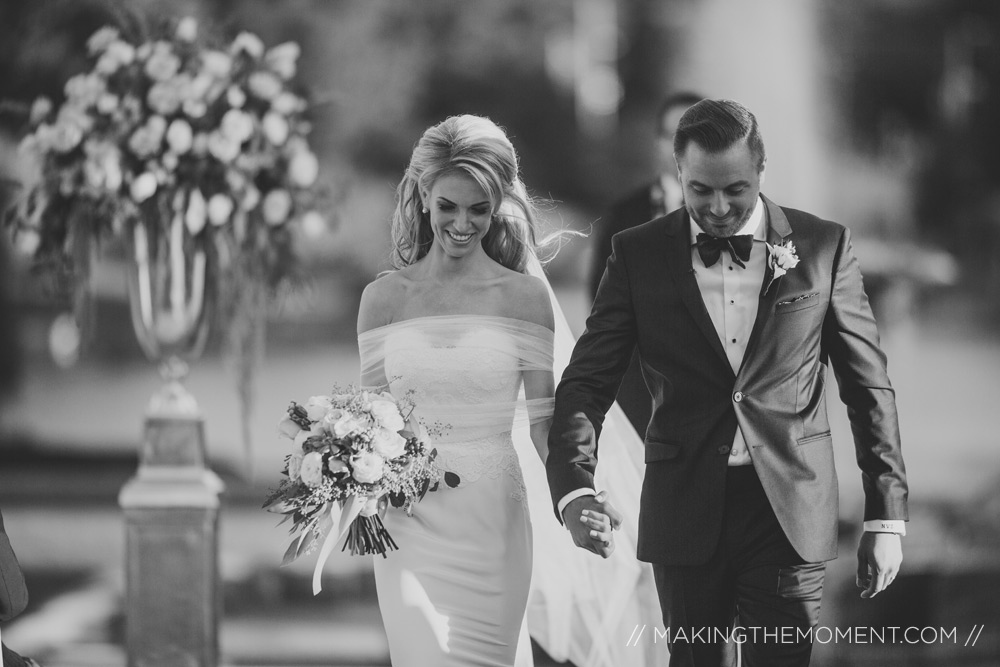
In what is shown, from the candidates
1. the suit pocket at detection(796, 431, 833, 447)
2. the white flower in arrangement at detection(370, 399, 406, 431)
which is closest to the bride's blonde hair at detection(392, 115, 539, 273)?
the white flower in arrangement at detection(370, 399, 406, 431)

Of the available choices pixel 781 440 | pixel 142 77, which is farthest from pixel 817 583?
pixel 142 77

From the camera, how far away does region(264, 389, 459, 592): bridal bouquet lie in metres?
3.13

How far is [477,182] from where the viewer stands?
11.4 ft

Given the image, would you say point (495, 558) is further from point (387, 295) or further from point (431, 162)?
point (431, 162)

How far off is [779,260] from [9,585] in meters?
1.98

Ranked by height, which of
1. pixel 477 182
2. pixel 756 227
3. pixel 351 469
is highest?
pixel 477 182

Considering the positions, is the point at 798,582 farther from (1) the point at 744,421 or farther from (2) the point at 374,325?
(2) the point at 374,325

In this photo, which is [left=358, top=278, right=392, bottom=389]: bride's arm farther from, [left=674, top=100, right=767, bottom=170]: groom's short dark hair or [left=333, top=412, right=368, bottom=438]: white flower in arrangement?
[left=674, top=100, right=767, bottom=170]: groom's short dark hair

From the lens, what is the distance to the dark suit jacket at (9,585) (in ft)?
9.35

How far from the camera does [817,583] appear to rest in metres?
2.89

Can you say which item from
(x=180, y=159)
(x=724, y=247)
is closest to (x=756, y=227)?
(x=724, y=247)

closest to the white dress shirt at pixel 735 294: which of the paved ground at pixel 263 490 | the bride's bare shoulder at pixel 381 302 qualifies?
the bride's bare shoulder at pixel 381 302

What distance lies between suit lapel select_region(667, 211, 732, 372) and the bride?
2.20 ft

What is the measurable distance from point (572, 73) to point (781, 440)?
4.62 metres
